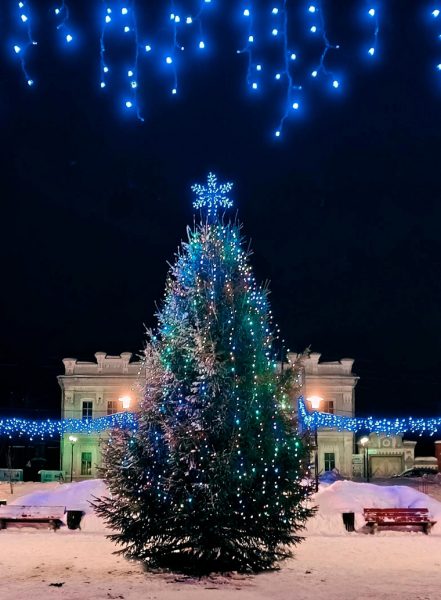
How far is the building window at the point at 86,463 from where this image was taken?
41594 millimetres

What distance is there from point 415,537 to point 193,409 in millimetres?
7878

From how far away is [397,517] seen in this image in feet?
54.2

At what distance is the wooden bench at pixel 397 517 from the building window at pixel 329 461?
26215 mm

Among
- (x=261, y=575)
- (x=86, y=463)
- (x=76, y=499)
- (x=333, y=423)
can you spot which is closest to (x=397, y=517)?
(x=261, y=575)

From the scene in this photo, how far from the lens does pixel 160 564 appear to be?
37.3 feet

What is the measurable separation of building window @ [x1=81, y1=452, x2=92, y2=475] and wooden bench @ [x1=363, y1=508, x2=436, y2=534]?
2790cm

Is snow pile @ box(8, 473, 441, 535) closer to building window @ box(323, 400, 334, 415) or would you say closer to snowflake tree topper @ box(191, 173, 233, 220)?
snowflake tree topper @ box(191, 173, 233, 220)

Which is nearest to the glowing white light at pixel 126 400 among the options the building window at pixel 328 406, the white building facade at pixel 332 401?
the white building facade at pixel 332 401

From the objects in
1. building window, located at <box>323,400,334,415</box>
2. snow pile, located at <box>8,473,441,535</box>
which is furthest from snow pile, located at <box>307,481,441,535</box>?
building window, located at <box>323,400,334,415</box>

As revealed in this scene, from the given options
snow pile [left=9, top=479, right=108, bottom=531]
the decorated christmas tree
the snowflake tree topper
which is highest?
the snowflake tree topper

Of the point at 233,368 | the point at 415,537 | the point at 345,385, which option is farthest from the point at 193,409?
the point at 345,385

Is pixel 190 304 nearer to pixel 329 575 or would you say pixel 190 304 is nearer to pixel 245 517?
pixel 245 517

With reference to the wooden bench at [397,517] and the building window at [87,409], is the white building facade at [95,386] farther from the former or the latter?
the wooden bench at [397,517]

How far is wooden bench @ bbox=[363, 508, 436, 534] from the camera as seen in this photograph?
54.0 feet
